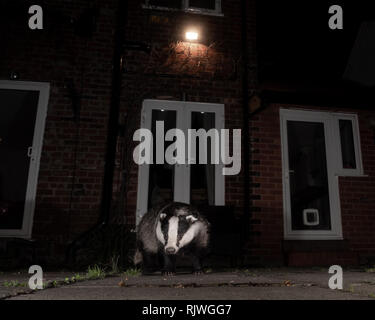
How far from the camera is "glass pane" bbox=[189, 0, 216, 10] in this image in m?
6.72

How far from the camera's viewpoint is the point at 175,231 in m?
3.75

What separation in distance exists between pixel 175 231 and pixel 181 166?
7.32 feet

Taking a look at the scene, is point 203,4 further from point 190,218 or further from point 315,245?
point 315,245

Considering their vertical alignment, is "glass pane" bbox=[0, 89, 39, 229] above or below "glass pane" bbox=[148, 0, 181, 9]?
below

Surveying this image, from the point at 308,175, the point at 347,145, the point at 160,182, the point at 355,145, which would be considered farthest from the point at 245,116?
the point at 355,145

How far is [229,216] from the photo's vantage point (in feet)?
17.3

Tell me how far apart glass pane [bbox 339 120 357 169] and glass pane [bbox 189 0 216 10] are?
3.59m

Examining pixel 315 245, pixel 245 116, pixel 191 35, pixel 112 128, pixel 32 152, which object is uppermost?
pixel 191 35

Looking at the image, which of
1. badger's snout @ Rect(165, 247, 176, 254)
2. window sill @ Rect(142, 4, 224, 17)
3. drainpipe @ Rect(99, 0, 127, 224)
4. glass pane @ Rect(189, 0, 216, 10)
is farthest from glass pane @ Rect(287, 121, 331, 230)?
drainpipe @ Rect(99, 0, 127, 224)

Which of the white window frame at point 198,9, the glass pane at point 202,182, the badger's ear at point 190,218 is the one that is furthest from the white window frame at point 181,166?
the white window frame at point 198,9

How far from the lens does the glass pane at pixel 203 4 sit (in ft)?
22.0

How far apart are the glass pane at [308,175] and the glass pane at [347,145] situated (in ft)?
1.32

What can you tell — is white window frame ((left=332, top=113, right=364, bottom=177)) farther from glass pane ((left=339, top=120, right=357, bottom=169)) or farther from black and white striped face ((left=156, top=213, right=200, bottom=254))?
black and white striped face ((left=156, top=213, right=200, bottom=254))

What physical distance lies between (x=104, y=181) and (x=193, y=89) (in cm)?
240
